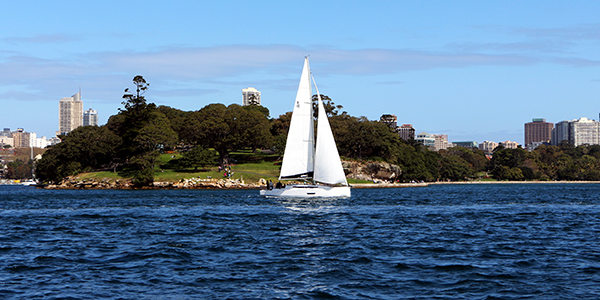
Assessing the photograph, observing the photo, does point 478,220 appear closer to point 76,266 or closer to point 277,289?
point 277,289

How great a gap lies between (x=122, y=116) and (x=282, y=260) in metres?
121

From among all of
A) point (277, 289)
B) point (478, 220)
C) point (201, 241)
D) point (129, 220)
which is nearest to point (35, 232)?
point (129, 220)

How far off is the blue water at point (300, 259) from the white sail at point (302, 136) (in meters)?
21.1

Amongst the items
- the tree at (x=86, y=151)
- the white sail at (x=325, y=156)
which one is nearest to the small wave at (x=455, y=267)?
the white sail at (x=325, y=156)

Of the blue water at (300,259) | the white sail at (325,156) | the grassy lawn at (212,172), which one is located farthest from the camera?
the grassy lawn at (212,172)

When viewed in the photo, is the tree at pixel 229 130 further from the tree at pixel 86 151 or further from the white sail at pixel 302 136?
the white sail at pixel 302 136

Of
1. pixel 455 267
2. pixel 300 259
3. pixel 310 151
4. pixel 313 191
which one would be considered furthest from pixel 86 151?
pixel 455 267

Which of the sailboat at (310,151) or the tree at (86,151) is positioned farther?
the tree at (86,151)

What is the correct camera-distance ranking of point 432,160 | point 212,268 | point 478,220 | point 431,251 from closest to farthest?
point 212,268
point 431,251
point 478,220
point 432,160

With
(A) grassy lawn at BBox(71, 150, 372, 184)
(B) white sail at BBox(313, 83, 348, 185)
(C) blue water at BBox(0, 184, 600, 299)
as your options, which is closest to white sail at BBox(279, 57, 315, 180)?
(B) white sail at BBox(313, 83, 348, 185)

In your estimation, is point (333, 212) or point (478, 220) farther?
point (333, 212)

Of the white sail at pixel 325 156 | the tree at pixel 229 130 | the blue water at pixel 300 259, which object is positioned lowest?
the blue water at pixel 300 259

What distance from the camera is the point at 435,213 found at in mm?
42875

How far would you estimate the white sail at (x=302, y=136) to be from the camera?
5659cm
